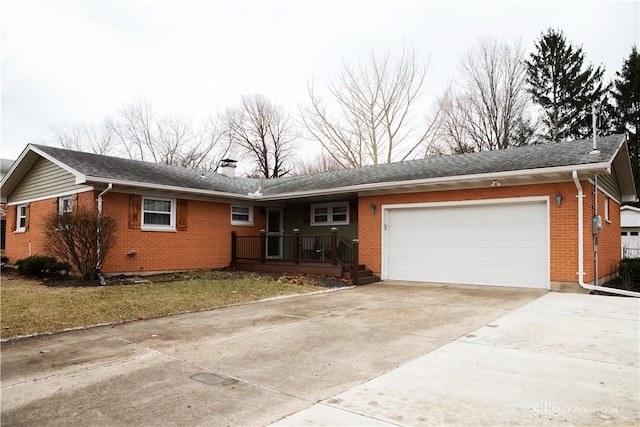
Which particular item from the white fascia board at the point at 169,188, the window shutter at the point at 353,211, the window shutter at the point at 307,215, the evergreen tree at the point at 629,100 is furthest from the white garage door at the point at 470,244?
the evergreen tree at the point at 629,100

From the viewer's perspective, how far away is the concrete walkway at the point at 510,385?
119 inches

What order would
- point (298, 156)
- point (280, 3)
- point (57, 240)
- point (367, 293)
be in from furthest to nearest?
point (298, 156) < point (280, 3) < point (57, 240) < point (367, 293)

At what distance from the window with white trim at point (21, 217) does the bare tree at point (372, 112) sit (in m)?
17.6

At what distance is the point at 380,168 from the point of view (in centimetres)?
1504

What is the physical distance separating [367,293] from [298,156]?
2718cm

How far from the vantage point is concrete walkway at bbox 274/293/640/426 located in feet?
9.93

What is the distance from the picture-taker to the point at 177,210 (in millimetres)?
13273

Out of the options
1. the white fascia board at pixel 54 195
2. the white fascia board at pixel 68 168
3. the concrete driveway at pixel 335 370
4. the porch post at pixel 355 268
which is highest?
the white fascia board at pixel 68 168

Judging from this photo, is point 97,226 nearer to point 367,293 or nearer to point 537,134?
point 367,293

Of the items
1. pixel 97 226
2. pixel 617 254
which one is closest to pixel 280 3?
pixel 97 226

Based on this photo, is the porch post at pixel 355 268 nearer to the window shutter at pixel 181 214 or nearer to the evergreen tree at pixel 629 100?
the window shutter at pixel 181 214

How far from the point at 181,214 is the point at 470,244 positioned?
350 inches

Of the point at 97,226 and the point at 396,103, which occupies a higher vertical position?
the point at 396,103

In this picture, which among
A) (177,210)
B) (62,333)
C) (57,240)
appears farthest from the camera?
(177,210)
